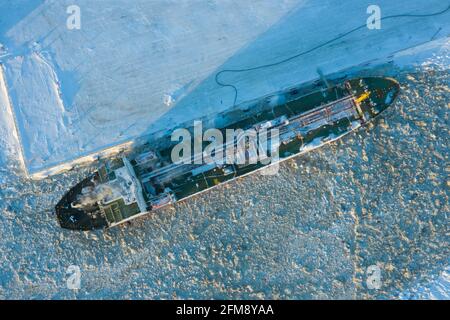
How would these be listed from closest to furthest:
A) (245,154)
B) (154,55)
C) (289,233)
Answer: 1. (245,154)
2. (289,233)
3. (154,55)

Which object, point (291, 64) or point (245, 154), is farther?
point (291, 64)

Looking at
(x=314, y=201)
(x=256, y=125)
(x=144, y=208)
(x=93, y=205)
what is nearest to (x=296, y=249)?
(x=314, y=201)

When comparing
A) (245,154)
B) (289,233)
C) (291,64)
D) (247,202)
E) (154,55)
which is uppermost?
(154,55)

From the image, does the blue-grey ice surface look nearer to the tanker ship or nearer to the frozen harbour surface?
the frozen harbour surface

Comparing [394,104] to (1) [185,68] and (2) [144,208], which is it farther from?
(2) [144,208]

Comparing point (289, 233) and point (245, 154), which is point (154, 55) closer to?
point (245, 154)

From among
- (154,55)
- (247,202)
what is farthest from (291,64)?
(247,202)

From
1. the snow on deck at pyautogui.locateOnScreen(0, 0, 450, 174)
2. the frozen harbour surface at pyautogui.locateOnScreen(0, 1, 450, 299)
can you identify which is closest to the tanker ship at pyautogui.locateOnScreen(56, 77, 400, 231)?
the frozen harbour surface at pyautogui.locateOnScreen(0, 1, 450, 299)
